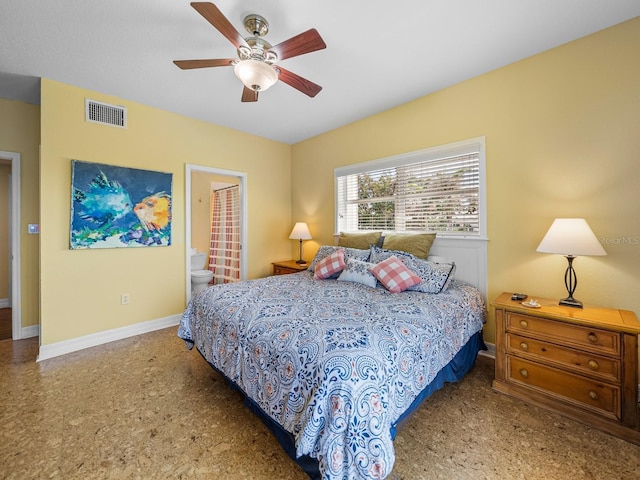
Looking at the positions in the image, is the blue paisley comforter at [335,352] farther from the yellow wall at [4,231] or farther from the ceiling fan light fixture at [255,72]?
the yellow wall at [4,231]

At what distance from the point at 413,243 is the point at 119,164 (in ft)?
10.9

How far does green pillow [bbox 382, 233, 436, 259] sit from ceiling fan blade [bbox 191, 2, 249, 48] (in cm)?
218

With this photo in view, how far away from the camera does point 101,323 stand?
2932 mm

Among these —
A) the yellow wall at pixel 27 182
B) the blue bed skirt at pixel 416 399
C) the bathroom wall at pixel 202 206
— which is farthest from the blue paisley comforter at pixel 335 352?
the bathroom wall at pixel 202 206

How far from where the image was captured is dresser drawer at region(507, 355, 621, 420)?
5.35 ft

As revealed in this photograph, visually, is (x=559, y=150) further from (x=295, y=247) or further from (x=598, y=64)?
(x=295, y=247)

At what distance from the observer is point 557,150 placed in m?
2.17

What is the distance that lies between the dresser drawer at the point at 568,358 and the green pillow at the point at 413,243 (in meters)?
1.01

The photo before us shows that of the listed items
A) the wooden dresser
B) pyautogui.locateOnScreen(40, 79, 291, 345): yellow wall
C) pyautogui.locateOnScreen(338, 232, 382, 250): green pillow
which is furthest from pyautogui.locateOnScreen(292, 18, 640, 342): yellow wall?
pyautogui.locateOnScreen(40, 79, 291, 345): yellow wall

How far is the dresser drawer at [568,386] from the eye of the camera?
1632 millimetres

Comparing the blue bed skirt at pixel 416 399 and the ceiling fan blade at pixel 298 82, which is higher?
the ceiling fan blade at pixel 298 82

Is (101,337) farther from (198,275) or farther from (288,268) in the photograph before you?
(288,268)

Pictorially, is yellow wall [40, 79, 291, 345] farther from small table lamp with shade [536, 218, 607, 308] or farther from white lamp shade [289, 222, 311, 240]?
small table lamp with shade [536, 218, 607, 308]

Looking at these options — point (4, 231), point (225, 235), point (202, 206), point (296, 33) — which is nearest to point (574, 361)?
point (296, 33)
